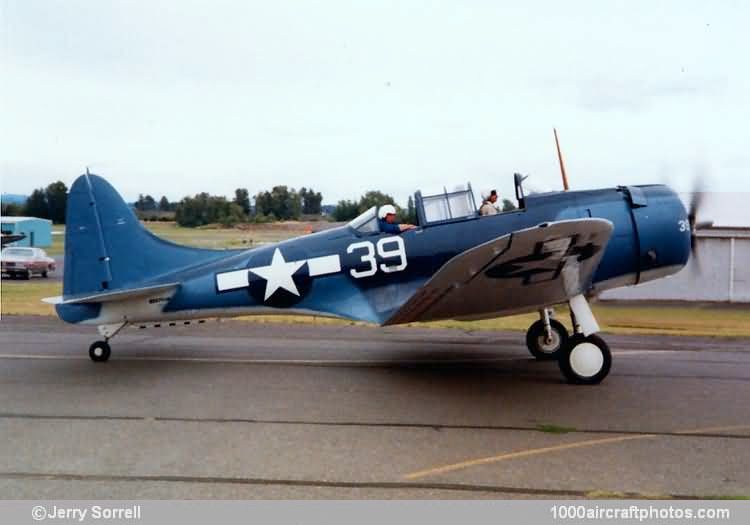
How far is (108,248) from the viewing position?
7957 millimetres

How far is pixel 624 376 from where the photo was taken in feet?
24.8

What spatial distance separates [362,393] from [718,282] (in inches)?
429

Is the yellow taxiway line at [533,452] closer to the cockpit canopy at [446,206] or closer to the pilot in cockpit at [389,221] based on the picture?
the cockpit canopy at [446,206]

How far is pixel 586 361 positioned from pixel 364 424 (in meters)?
2.82

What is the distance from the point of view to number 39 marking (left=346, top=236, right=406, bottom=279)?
750 centimetres

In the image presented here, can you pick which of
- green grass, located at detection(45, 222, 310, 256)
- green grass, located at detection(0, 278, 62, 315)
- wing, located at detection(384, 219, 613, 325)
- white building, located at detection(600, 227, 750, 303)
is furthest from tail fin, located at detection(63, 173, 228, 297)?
white building, located at detection(600, 227, 750, 303)

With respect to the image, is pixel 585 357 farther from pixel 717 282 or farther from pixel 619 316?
pixel 717 282

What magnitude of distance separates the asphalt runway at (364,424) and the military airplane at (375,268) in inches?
29.1

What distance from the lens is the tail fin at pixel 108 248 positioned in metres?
7.88

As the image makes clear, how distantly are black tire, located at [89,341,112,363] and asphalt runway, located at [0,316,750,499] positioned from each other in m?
0.12

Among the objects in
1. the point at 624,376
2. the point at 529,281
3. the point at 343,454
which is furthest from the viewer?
the point at 624,376
